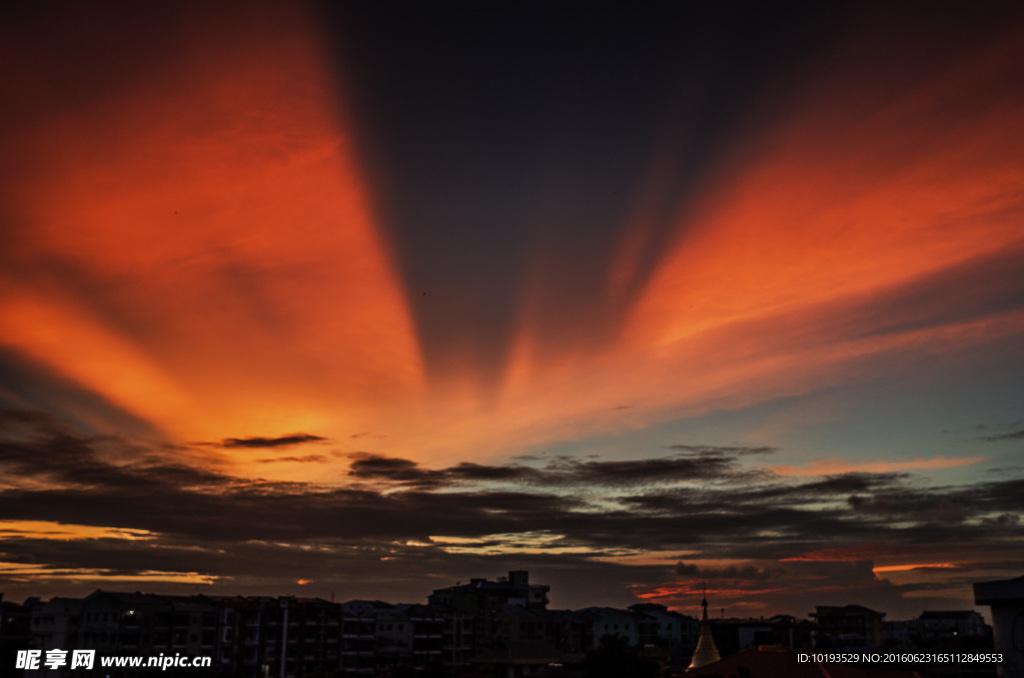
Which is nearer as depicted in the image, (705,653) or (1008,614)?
(1008,614)

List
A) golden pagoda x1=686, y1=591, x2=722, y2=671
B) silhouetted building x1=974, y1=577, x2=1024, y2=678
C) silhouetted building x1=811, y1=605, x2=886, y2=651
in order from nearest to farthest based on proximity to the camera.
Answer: silhouetted building x1=974, y1=577, x2=1024, y2=678
golden pagoda x1=686, y1=591, x2=722, y2=671
silhouetted building x1=811, y1=605, x2=886, y2=651

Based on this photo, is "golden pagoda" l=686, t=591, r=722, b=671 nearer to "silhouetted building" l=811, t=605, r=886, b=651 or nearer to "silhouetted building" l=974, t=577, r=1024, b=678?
"silhouetted building" l=974, t=577, r=1024, b=678

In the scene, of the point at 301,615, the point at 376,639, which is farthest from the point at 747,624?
the point at 301,615

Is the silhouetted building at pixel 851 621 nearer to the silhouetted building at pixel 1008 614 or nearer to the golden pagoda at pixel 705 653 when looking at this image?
the golden pagoda at pixel 705 653

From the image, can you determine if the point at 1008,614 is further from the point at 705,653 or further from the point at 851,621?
the point at 851,621

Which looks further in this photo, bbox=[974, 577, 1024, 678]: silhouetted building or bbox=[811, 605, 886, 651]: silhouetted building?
bbox=[811, 605, 886, 651]: silhouetted building

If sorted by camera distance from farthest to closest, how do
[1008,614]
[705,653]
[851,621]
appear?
[851,621] < [705,653] < [1008,614]

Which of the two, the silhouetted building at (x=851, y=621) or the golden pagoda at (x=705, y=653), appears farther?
the silhouetted building at (x=851, y=621)

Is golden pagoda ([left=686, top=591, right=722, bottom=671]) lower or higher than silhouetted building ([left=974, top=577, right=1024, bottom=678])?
lower

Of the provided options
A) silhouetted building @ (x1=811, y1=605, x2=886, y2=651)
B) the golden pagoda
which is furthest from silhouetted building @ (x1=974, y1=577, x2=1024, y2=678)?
silhouetted building @ (x1=811, y1=605, x2=886, y2=651)

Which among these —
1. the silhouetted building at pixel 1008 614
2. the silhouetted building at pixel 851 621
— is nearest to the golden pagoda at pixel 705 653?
the silhouetted building at pixel 1008 614

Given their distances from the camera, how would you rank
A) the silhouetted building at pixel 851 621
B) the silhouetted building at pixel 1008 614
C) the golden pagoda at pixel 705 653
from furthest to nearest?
the silhouetted building at pixel 851 621 < the golden pagoda at pixel 705 653 < the silhouetted building at pixel 1008 614

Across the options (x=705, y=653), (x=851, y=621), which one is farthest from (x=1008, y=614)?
(x=851, y=621)

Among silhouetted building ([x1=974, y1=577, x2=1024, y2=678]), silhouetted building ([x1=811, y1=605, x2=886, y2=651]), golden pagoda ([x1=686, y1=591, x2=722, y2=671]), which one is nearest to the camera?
silhouetted building ([x1=974, y1=577, x2=1024, y2=678])
